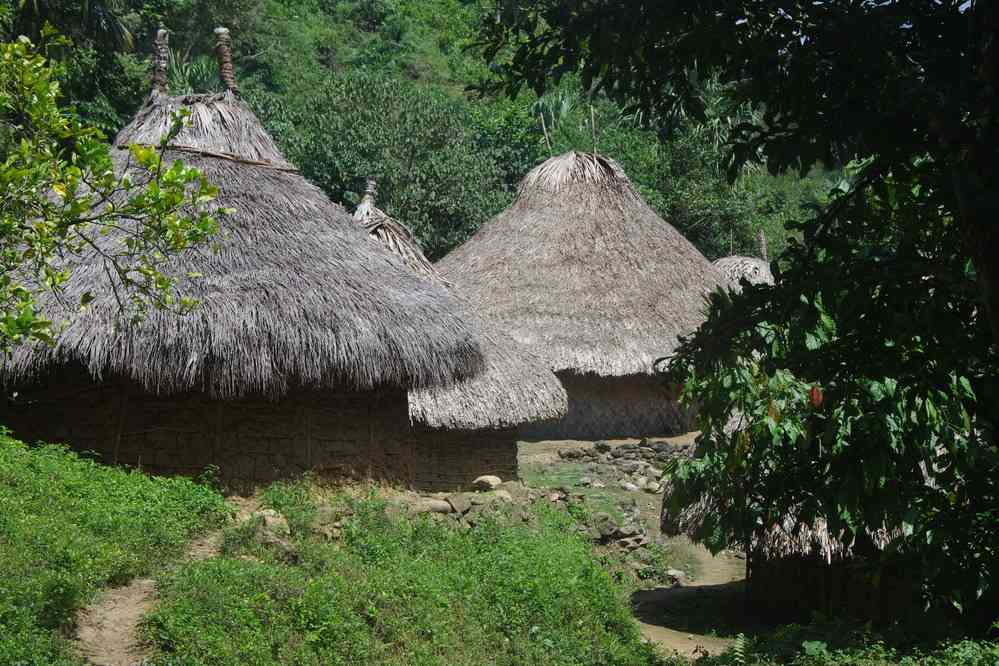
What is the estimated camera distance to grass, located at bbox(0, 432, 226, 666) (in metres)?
5.84

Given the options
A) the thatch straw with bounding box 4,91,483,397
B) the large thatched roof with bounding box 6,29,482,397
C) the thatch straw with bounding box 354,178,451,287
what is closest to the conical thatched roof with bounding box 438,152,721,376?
the thatch straw with bounding box 354,178,451,287

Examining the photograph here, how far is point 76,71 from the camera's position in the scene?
17.5 m

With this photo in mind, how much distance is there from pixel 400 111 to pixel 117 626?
17077mm

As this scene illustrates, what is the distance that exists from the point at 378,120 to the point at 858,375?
19204mm

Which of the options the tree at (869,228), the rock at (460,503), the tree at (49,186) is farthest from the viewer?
the rock at (460,503)

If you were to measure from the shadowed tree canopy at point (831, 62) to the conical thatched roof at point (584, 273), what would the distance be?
11.5 metres

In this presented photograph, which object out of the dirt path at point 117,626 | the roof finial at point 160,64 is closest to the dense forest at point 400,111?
the roof finial at point 160,64

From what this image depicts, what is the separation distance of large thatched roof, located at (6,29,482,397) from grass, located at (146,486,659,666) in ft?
3.71

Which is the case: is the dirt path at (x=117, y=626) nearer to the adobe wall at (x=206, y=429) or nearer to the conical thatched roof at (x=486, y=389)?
the adobe wall at (x=206, y=429)

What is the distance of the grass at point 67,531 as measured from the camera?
584 centimetres

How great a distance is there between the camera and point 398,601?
23.9 ft

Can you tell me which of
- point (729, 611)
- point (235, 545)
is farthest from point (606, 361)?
point (235, 545)

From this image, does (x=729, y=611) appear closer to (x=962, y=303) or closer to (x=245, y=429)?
(x=245, y=429)

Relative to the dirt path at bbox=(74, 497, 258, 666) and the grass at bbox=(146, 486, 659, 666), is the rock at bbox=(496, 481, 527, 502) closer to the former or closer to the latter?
the grass at bbox=(146, 486, 659, 666)
